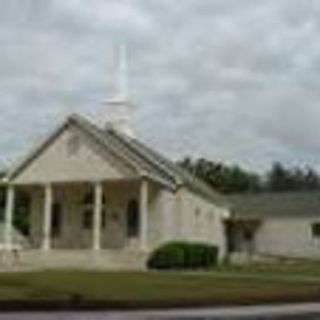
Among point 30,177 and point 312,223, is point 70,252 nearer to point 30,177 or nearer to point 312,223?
point 30,177

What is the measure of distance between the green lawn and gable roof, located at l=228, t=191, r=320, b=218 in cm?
3334

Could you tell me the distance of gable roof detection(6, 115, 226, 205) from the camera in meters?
49.7

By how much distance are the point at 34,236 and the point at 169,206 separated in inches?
305

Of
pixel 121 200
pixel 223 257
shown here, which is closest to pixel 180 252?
pixel 121 200

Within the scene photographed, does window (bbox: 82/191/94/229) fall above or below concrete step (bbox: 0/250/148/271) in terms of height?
above

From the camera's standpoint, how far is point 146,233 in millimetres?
49781

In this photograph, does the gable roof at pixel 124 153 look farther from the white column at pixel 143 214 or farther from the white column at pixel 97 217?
the white column at pixel 97 217

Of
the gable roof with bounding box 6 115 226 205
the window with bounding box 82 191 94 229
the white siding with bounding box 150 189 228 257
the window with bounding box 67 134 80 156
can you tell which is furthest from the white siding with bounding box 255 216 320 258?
the window with bounding box 67 134 80 156

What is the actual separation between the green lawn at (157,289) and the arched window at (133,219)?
16.3 metres

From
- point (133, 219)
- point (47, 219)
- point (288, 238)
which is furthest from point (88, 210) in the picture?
point (288, 238)

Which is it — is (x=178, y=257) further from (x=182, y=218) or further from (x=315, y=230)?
(x=315, y=230)

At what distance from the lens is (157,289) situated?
27.9m

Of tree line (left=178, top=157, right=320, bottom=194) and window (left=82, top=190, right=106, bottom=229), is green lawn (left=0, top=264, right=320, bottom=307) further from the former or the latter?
tree line (left=178, top=157, right=320, bottom=194)

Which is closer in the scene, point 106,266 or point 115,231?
point 106,266
